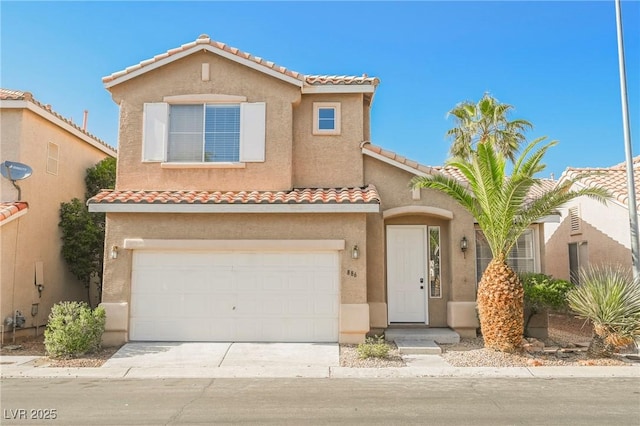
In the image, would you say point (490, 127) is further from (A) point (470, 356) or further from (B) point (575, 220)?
(A) point (470, 356)

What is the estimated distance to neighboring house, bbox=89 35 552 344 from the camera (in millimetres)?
11977

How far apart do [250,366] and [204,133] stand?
645cm

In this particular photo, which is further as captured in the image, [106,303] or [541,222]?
[541,222]

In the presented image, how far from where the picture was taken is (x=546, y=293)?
12.2m

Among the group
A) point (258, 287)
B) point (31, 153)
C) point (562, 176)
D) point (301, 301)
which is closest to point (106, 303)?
point (258, 287)

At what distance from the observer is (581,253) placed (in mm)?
17500

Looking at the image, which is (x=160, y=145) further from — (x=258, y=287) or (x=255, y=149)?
(x=258, y=287)

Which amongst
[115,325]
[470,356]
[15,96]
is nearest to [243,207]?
[115,325]

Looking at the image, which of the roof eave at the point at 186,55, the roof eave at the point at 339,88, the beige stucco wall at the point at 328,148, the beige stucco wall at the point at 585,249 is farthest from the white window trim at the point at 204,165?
the beige stucco wall at the point at 585,249

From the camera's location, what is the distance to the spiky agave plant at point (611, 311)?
10.4 meters

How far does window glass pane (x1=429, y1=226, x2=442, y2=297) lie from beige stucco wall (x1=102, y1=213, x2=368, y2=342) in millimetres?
2666

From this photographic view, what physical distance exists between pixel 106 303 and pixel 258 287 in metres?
3.72

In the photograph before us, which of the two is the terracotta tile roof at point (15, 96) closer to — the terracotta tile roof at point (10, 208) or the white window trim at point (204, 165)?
the terracotta tile roof at point (10, 208)

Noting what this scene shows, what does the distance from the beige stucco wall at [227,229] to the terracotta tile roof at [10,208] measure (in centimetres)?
296
